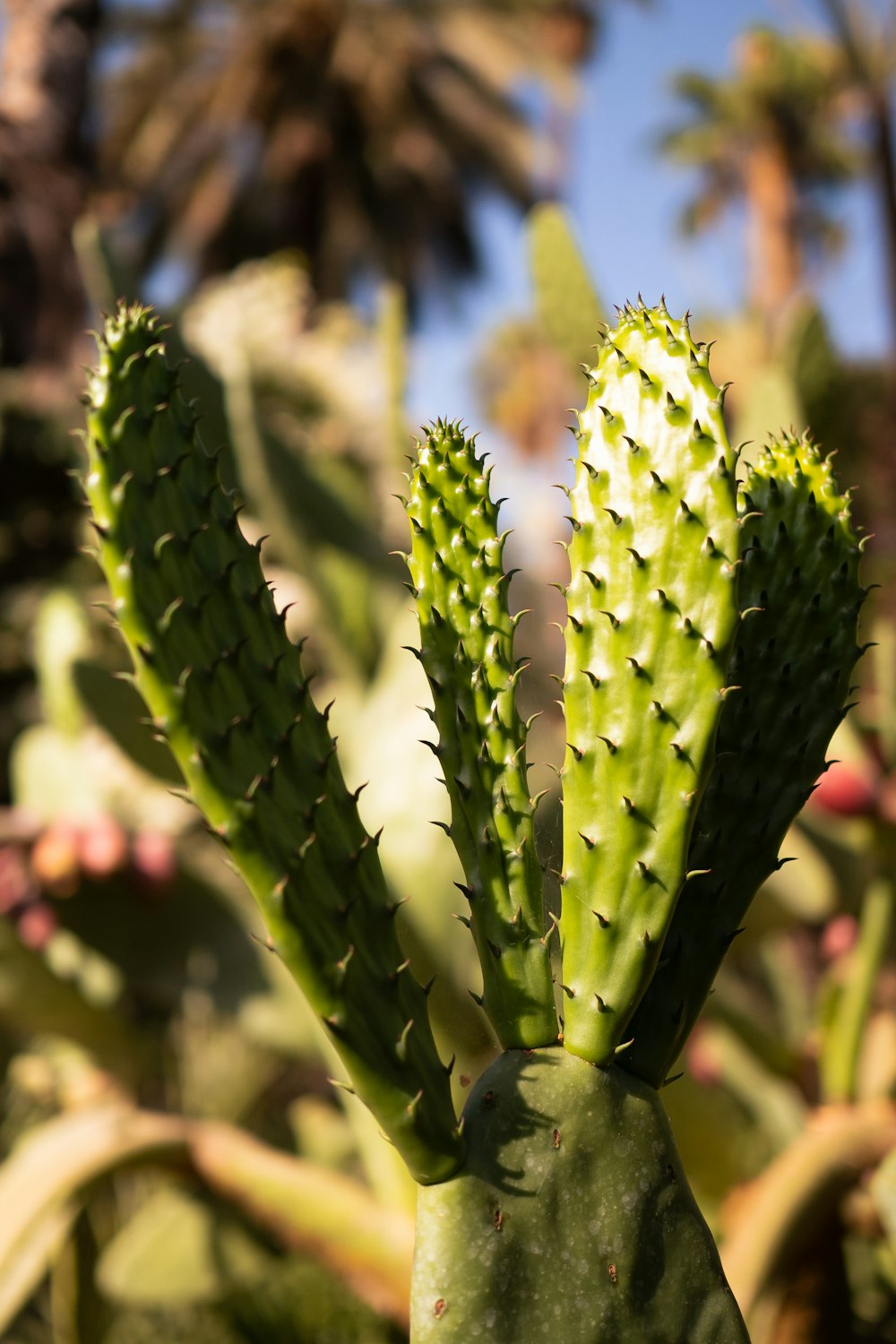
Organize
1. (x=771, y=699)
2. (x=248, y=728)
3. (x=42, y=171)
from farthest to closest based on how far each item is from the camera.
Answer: (x=42, y=171)
(x=771, y=699)
(x=248, y=728)

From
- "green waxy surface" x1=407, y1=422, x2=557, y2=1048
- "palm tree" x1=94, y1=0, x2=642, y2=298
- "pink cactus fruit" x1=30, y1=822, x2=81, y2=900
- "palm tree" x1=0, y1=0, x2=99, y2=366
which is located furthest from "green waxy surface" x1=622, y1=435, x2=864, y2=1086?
"palm tree" x1=94, y1=0, x2=642, y2=298

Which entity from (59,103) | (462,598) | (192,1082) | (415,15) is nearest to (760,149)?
(415,15)

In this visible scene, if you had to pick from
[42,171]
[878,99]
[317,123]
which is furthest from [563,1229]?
[317,123]

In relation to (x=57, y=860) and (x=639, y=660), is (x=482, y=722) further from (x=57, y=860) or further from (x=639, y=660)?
(x=57, y=860)

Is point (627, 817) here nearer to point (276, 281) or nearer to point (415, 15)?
point (276, 281)

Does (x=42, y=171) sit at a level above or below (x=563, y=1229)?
above

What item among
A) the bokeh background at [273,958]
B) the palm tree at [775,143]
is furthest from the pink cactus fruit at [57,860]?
the palm tree at [775,143]
